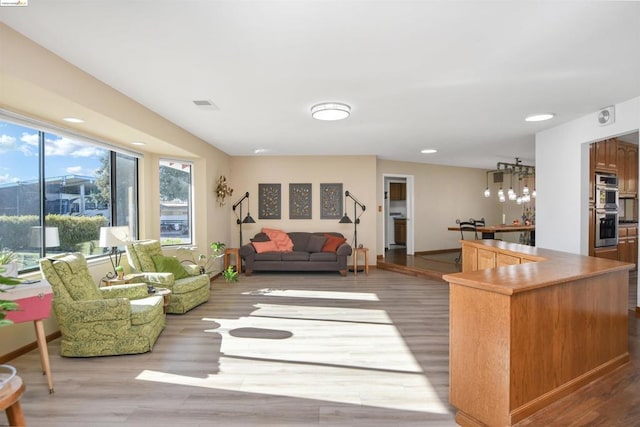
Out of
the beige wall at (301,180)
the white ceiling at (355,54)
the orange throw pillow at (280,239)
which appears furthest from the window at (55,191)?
the orange throw pillow at (280,239)

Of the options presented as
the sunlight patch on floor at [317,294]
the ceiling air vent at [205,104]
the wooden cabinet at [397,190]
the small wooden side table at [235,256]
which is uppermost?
the ceiling air vent at [205,104]

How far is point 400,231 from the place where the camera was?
382 inches

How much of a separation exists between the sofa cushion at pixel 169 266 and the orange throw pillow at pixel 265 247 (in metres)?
2.00

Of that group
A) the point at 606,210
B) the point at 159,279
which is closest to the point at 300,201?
the point at 159,279

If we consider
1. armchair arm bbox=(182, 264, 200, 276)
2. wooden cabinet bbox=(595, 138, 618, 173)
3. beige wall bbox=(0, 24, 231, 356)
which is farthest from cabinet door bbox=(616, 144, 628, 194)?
beige wall bbox=(0, 24, 231, 356)

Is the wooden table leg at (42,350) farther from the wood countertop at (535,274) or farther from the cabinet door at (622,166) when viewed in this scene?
the cabinet door at (622,166)

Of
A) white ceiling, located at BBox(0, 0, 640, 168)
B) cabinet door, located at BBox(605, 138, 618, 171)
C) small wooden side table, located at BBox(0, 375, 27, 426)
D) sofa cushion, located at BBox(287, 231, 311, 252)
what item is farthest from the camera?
sofa cushion, located at BBox(287, 231, 311, 252)

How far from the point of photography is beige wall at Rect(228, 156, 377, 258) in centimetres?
700

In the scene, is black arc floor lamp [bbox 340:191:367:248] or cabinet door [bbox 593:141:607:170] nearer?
cabinet door [bbox 593:141:607:170]

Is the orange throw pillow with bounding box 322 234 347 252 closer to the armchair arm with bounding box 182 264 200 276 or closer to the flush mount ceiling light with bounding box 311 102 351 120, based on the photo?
the armchair arm with bounding box 182 264 200 276

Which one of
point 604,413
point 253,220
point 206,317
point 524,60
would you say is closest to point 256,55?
point 524,60

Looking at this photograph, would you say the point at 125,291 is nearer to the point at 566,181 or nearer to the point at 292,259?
the point at 292,259

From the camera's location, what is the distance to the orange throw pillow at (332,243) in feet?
21.1

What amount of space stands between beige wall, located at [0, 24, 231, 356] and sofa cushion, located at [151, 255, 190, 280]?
0.60m
